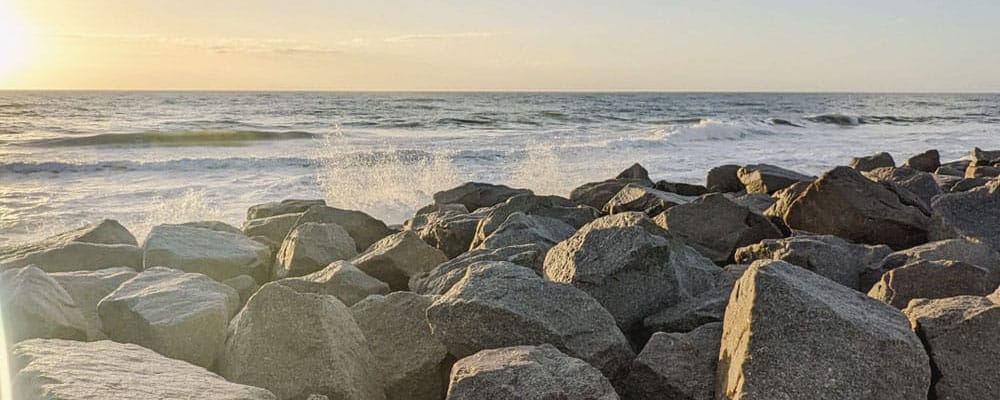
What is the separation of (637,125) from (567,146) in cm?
1145

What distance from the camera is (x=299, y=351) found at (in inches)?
99.0

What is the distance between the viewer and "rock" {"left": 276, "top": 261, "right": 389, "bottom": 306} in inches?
140

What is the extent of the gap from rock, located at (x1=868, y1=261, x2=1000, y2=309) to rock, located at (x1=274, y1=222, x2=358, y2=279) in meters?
3.12

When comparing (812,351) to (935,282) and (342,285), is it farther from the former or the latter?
(342,285)

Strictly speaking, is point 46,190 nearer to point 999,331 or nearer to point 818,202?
point 818,202

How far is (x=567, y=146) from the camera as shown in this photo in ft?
66.5

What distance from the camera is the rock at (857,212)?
15.4ft

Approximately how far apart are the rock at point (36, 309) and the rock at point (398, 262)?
5.11 ft

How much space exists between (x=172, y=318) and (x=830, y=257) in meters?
3.10

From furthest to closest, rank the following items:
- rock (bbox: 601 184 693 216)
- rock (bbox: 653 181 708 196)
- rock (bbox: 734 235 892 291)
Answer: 1. rock (bbox: 653 181 708 196)
2. rock (bbox: 601 184 693 216)
3. rock (bbox: 734 235 892 291)

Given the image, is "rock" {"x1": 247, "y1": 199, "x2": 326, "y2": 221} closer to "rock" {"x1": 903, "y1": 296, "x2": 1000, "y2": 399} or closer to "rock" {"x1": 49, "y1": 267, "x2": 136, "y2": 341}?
"rock" {"x1": 49, "y1": 267, "x2": 136, "y2": 341}

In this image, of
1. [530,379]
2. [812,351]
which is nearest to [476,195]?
[530,379]

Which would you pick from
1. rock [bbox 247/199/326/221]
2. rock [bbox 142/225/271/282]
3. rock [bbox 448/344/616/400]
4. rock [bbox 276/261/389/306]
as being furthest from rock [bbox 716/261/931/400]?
rock [bbox 247/199/326/221]

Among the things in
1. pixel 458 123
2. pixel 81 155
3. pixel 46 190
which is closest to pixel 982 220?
pixel 46 190
